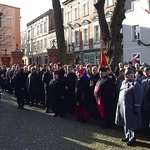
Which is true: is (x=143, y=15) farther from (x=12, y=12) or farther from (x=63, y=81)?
(x=12, y=12)

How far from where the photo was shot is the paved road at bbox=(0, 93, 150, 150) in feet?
23.3

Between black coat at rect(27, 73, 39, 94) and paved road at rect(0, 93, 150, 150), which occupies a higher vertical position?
black coat at rect(27, 73, 39, 94)

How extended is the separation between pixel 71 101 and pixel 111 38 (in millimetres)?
4737

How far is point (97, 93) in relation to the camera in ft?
28.7

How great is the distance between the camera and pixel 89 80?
1001 cm

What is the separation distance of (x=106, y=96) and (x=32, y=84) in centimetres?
548

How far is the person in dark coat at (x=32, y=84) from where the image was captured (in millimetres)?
13084

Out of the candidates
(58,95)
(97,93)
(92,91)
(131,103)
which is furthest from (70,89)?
(131,103)

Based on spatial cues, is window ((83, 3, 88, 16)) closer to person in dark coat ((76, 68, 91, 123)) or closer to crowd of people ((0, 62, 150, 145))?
crowd of people ((0, 62, 150, 145))

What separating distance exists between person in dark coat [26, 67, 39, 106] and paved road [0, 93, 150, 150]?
253 cm

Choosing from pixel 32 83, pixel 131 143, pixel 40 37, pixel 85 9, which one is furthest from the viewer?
pixel 40 37

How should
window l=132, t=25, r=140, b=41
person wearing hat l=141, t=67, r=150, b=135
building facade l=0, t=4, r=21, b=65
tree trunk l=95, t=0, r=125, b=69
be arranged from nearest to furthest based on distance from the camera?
person wearing hat l=141, t=67, r=150, b=135 < tree trunk l=95, t=0, r=125, b=69 < window l=132, t=25, r=140, b=41 < building facade l=0, t=4, r=21, b=65

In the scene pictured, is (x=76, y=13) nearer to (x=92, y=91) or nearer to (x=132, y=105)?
(x=92, y=91)

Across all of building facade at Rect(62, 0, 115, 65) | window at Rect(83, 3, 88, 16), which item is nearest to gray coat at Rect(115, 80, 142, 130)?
building facade at Rect(62, 0, 115, 65)
